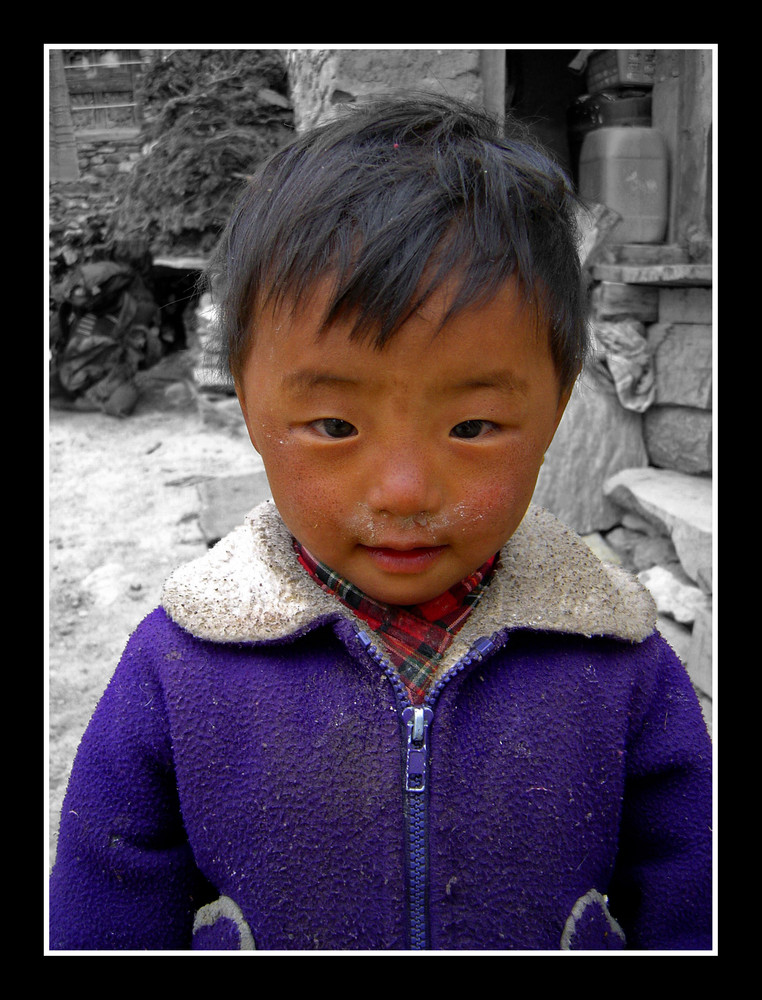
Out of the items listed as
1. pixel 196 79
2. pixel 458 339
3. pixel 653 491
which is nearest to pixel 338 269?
pixel 458 339

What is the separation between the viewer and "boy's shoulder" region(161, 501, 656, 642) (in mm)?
965

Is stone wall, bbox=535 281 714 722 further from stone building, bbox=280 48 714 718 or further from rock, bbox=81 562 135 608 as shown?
rock, bbox=81 562 135 608

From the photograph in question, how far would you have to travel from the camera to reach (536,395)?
87 cm

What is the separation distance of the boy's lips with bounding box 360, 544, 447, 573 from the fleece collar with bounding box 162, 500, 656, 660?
112 millimetres

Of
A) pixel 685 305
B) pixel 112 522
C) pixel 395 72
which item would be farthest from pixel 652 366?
pixel 112 522

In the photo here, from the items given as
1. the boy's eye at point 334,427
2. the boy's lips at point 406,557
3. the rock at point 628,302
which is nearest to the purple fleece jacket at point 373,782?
the boy's lips at point 406,557

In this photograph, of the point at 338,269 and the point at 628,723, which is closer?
the point at 338,269

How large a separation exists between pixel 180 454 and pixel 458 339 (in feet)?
13.7

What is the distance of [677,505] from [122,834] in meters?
2.50

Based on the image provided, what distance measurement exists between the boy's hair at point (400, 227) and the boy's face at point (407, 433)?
3 centimetres

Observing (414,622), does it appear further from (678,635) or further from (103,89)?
(103,89)

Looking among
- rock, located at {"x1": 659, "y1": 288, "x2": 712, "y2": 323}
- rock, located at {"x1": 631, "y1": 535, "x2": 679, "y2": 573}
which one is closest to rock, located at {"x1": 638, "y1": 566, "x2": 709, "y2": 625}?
rock, located at {"x1": 631, "y1": 535, "x2": 679, "y2": 573}

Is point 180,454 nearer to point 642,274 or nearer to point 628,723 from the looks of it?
point 642,274

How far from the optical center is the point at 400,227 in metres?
0.80
